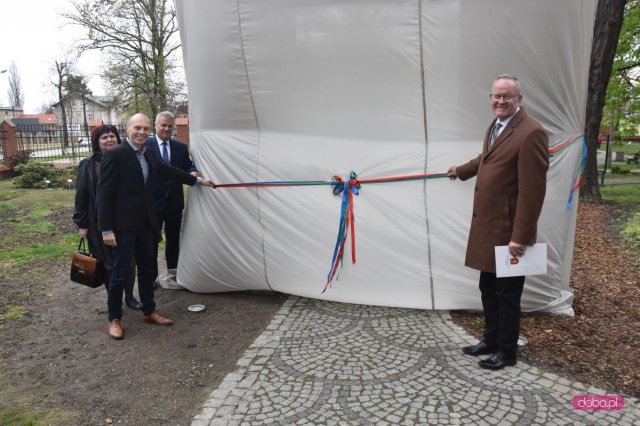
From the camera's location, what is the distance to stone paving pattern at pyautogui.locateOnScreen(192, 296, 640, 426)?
2.67m

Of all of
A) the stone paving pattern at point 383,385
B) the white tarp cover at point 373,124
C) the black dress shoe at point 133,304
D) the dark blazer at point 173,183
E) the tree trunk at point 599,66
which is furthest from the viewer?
the tree trunk at point 599,66

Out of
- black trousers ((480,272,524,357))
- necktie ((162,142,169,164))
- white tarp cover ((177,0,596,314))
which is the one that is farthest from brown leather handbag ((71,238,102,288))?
black trousers ((480,272,524,357))

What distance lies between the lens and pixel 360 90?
3887mm

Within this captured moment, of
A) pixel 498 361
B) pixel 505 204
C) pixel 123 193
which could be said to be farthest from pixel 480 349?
pixel 123 193

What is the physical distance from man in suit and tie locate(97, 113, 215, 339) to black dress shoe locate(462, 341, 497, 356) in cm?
255

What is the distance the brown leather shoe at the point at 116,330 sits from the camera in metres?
3.81

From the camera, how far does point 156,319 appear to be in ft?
13.4

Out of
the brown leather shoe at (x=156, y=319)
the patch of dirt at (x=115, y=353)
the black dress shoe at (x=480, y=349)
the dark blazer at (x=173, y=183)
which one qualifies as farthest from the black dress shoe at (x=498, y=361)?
the dark blazer at (x=173, y=183)

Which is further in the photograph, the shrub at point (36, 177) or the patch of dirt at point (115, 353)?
the shrub at point (36, 177)

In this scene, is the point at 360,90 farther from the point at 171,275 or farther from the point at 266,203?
the point at 171,275

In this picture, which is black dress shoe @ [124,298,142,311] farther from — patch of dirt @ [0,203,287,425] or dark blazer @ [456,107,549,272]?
dark blazer @ [456,107,549,272]

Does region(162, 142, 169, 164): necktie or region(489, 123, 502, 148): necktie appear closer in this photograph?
region(489, 123, 502, 148): necktie

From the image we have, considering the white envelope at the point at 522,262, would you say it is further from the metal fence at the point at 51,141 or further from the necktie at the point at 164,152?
the metal fence at the point at 51,141

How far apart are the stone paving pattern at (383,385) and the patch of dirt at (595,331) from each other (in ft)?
0.55
